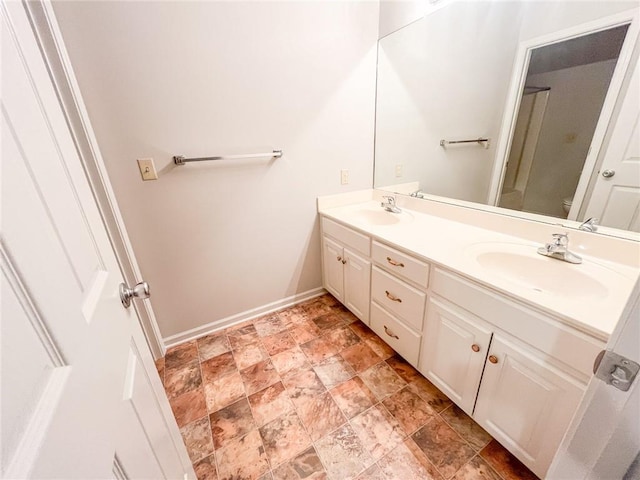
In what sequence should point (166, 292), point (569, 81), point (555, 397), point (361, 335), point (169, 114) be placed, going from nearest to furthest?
point (555, 397), point (569, 81), point (169, 114), point (166, 292), point (361, 335)

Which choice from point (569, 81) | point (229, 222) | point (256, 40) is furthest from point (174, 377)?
point (569, 81)

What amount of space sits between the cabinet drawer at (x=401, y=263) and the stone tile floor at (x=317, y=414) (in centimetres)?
59

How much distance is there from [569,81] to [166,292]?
231cm

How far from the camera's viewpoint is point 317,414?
1279 millimetres

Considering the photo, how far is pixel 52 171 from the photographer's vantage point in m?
0.43

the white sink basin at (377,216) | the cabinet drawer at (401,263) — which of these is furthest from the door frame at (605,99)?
the cabinet drawer at (401,263)

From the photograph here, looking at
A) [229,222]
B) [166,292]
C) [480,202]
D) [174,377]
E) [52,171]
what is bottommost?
[174,377]

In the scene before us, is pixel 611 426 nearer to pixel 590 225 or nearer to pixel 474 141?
pixel 590 225

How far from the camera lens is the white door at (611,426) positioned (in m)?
0.39

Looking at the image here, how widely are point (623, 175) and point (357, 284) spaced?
129cm

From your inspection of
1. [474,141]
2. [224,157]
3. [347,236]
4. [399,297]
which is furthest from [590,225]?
[224,157]

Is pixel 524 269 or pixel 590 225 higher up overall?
pixel 590 225

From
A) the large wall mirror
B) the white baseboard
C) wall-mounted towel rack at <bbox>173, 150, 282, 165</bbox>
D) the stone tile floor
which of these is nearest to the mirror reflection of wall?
the large wall mirror

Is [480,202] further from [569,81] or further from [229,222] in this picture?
[229,222]
